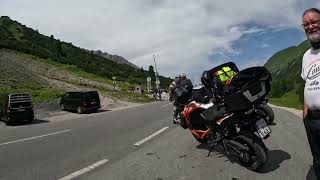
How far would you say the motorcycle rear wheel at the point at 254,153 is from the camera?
6.82 metres

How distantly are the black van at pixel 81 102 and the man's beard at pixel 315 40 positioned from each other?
2997 cm

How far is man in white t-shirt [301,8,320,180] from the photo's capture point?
423 cm

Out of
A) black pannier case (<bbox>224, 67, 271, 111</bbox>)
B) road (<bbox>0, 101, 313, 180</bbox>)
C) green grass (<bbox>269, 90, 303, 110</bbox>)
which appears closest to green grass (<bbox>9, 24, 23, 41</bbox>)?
green grass (<bbox>269, 90, 303, 110</bbox>)

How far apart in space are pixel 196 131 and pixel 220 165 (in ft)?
5.21

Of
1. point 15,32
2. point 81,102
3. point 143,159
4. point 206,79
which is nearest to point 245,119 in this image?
point 206,79

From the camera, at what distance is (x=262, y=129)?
22.9 ft

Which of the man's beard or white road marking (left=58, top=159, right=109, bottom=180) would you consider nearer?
the man's beard

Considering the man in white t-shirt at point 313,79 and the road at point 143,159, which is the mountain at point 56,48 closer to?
the road at point 143,159

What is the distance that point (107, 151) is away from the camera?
10133 millimetres

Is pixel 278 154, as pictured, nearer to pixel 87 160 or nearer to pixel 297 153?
pixel 297 153

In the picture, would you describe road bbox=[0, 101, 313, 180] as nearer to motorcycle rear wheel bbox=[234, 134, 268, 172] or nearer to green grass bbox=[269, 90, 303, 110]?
motorcycle rear wheel bbox=[234, 134, 268, 172]

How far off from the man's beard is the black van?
2997 cm

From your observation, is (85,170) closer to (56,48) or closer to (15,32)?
(56,48)

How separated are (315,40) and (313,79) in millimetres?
407
